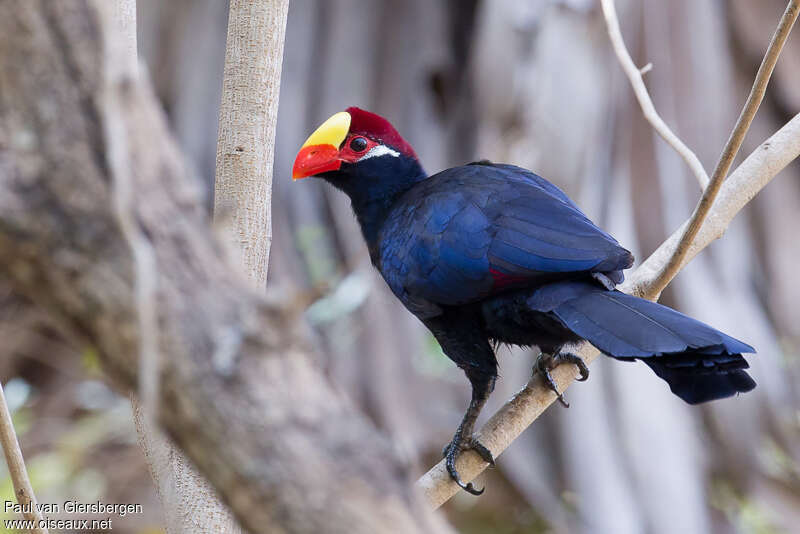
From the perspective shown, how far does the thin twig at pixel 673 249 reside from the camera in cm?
223

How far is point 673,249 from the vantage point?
220 cm

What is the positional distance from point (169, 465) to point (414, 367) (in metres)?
2.71

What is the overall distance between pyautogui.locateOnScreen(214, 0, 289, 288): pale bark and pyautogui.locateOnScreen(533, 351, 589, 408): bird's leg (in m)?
0.87

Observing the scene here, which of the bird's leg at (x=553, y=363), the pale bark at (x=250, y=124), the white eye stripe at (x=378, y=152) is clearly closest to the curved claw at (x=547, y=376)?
the bird's leg at (x=553, y=363)

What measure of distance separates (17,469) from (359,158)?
5.42 ft

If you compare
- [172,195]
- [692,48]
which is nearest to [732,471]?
[692,48]

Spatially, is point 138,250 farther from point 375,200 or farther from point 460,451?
point 375,200

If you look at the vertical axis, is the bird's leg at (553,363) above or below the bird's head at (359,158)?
below

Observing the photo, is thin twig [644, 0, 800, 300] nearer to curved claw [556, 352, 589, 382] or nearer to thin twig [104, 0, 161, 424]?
curved claw [556, 352, 589, 382]

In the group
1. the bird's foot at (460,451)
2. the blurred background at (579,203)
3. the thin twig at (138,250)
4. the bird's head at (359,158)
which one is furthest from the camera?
the blurred background at (579,203)

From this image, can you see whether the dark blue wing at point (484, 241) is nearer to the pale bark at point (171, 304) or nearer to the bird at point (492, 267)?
the bird at point (492, 267)

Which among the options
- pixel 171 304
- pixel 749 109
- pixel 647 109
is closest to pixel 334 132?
pixel 647 109

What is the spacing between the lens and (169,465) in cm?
195

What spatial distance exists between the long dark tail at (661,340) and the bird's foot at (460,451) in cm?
49
